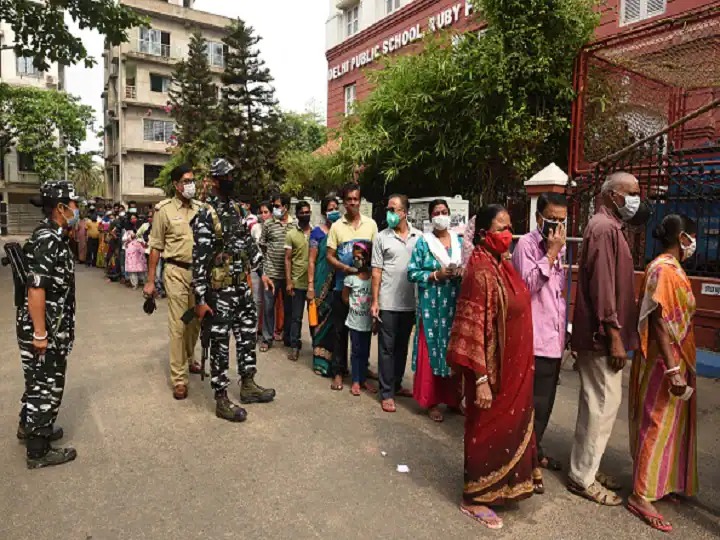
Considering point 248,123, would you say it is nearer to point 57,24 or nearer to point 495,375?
point 57,24

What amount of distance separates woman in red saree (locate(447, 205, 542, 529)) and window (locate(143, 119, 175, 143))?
38950 millimetres

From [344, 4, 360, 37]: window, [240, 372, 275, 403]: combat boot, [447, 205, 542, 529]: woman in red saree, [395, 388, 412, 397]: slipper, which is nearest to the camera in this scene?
[447, 205, 542, 529]: woman in red saree

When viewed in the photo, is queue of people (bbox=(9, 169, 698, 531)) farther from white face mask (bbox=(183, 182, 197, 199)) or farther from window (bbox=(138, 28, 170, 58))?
window (bbox=(138, 28, 170, 58))

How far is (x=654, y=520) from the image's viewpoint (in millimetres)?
3002

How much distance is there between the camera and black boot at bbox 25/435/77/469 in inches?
139

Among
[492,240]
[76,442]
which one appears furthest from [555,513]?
[76,442]

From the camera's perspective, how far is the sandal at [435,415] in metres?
4.50

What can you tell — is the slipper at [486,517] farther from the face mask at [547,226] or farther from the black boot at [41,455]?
the black boot at [41,455]

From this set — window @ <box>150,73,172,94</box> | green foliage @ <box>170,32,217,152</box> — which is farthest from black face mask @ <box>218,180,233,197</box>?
window @ <box>150,73,172,94</box>

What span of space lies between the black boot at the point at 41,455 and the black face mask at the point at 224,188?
2.13 metres

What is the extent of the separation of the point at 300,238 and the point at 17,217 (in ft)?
140

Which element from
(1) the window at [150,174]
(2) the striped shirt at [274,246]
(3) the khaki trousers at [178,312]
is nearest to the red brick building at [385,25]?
(2) the striped shirt at [274,246]

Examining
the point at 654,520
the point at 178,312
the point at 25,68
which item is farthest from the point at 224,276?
the point at 25,68

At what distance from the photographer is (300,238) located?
21.6 feet
